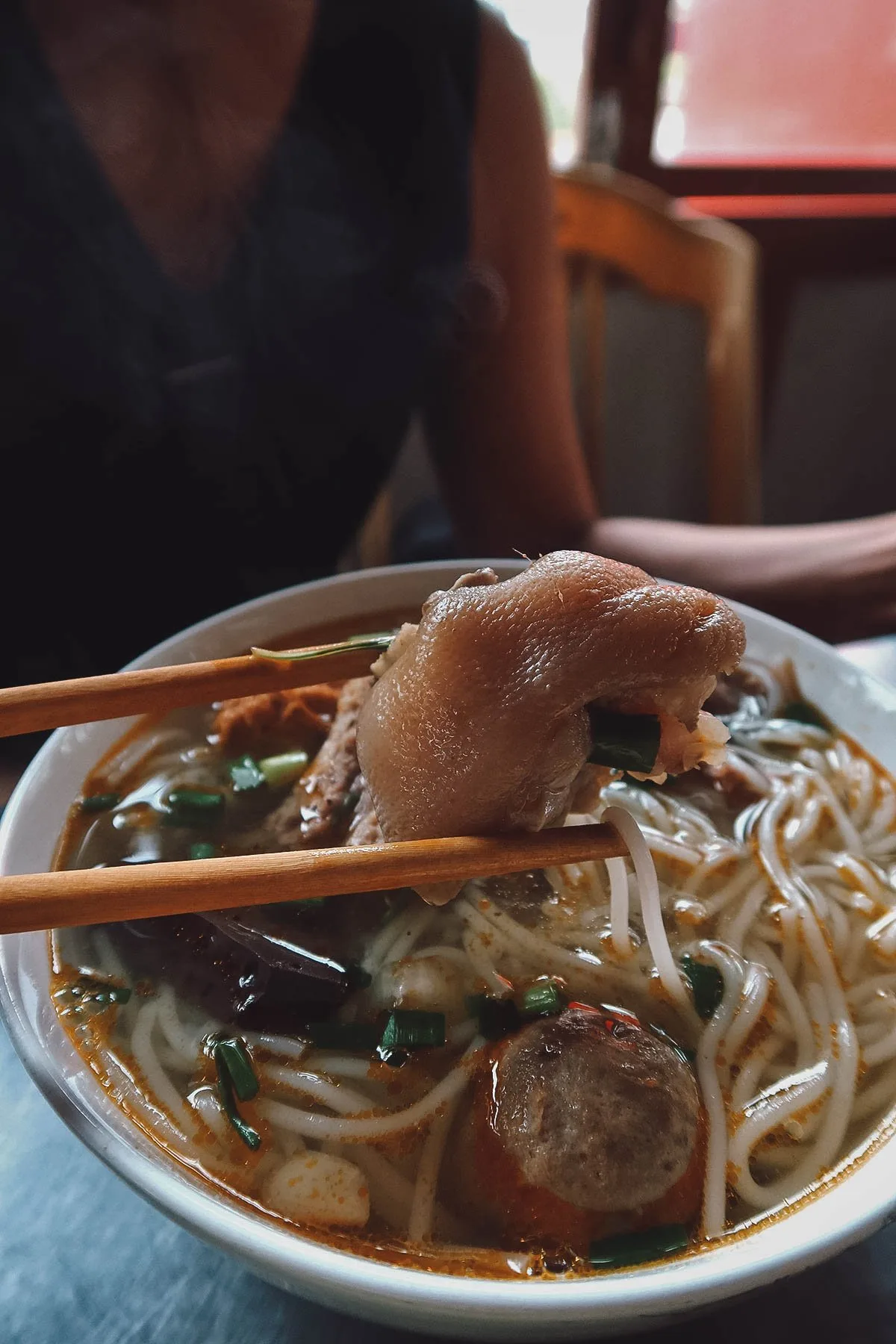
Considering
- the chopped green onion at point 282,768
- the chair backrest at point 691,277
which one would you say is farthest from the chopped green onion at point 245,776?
the chair backrest at point 691,277

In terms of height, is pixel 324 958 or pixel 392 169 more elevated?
pixel 392 169

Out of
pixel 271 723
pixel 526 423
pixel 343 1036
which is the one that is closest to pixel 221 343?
pixel 526 423

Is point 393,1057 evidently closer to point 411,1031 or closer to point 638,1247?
point 411,1031

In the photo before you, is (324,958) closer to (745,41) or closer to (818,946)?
(818,946)

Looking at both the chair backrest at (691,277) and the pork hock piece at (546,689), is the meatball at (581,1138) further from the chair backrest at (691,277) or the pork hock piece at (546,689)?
the chair backrest at (691,277)

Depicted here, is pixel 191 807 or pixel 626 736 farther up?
pixel 626 736

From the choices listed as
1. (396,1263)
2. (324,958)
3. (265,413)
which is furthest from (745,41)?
(396,1263)
